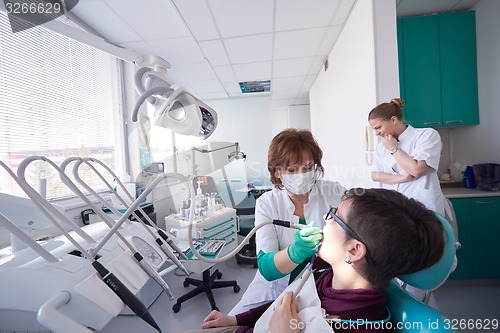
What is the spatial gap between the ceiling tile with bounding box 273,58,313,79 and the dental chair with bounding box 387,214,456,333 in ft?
9.97

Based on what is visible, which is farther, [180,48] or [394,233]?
[180,48]

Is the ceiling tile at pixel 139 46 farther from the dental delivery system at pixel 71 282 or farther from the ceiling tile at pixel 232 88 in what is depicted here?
the dental delivery system at pixel 71 282

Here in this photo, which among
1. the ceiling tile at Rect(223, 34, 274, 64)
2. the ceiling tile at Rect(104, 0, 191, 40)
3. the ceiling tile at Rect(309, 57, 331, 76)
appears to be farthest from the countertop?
the ceiling tile at Rect(104, 0, 191, 40)

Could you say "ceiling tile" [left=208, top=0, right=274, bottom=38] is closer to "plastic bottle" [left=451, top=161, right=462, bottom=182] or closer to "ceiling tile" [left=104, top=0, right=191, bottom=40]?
"ceiling tile" [left=104, top=0, right=191, bottom=40]

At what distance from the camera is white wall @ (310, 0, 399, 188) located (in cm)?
182

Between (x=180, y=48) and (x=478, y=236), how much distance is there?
3423mm

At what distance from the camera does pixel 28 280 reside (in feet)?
2.37

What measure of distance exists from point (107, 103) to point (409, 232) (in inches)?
116

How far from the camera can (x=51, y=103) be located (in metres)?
1.95

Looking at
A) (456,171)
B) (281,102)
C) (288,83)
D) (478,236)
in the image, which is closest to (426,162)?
(478,236)

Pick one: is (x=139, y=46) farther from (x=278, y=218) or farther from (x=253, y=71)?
(x=278, y=218)

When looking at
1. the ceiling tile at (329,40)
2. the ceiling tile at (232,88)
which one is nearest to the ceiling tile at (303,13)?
the ceiling tile at (329,40)

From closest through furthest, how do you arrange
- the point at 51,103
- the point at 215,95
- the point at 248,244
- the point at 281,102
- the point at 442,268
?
the point at 442,268 → the point at 51,103 → the point at 248,244 → the point at 215,95 → the point at 281,102

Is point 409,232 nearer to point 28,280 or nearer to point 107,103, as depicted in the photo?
point 28,280
